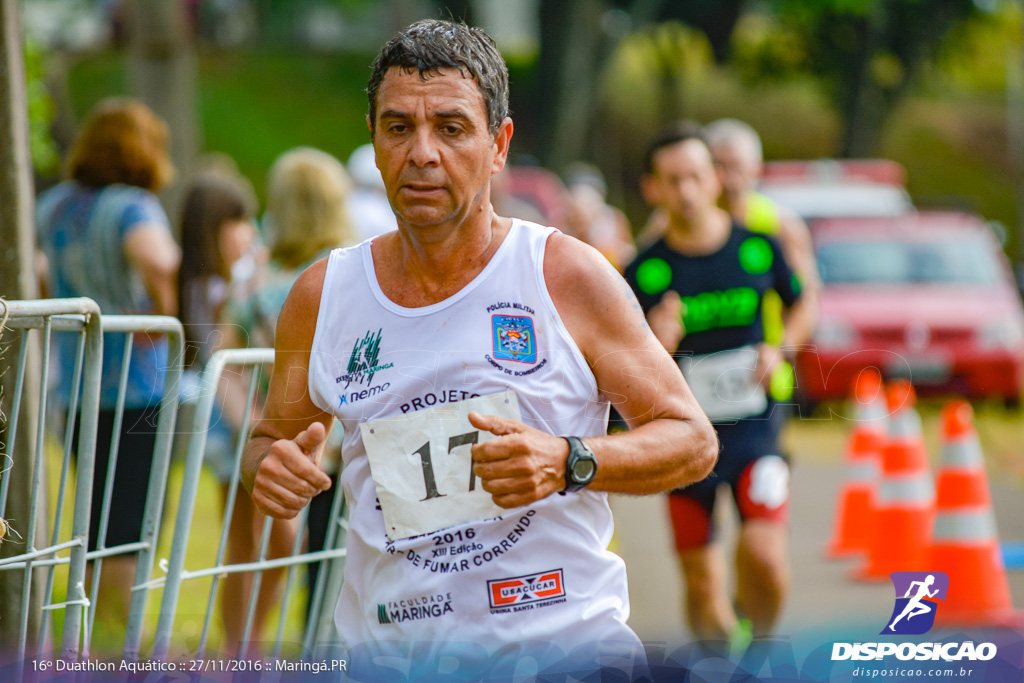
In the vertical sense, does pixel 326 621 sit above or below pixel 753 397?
Result: below

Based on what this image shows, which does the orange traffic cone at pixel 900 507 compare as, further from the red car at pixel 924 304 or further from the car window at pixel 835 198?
the car window at pixel 835 198

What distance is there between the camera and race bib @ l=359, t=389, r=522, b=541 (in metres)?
2.41

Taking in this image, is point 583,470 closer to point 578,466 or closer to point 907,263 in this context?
point 578,466

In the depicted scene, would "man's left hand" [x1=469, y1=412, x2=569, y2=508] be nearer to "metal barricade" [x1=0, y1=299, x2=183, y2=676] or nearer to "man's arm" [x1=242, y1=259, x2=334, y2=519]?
"man's arm" [x1=242, y1=259, x2=334, y2=519]

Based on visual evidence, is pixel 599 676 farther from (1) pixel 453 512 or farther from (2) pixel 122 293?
(2) pixel 122 293

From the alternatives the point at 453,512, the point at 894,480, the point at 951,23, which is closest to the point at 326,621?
the point at 453,512

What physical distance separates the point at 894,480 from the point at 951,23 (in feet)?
82.2

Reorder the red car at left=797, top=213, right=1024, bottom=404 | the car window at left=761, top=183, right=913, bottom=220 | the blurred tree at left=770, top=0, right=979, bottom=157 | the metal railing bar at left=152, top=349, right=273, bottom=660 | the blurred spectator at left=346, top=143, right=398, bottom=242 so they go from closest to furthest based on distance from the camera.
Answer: the metal railing bar at left=152, top=349, right=273, bottom=660
the blurred spectator at left=346, top=143, right=398, bottom=242
the red car at left=797, top=213, right=1024, bottom=404
the car window at left=761, top=183, right=913, bottom=220
the blurred tree at left=770, top=0, right=979, bottom=157

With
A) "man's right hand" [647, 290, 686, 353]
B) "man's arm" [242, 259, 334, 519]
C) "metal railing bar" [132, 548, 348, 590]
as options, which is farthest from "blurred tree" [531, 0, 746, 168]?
"man's arm" [242, 259, 334, 519]

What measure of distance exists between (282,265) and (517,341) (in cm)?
285

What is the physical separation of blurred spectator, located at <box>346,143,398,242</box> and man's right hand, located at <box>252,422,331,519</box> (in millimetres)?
4091

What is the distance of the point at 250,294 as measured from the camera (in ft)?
16.9

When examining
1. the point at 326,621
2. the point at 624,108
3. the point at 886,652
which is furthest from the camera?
the point at 624,108

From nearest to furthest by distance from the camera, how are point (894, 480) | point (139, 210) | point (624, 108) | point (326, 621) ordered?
point (326, 621) < point (139, 210) < point (894, 480) < point (624, 108)
